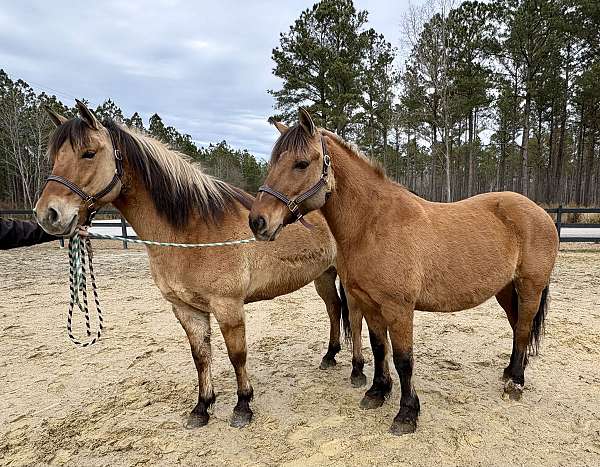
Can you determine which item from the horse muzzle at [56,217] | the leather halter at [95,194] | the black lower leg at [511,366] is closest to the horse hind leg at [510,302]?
the black lower leg at [511,366]

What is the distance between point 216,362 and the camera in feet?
12.3

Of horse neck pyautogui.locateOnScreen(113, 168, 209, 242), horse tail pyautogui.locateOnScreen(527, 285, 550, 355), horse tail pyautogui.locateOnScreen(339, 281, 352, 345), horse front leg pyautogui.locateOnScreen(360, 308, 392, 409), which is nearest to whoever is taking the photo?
horse neck pyautogui.locateOnScreen(113, 168, 209, 242)

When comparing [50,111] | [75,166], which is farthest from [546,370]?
[50,111]

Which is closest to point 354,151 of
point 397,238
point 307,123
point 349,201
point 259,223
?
point 349,201

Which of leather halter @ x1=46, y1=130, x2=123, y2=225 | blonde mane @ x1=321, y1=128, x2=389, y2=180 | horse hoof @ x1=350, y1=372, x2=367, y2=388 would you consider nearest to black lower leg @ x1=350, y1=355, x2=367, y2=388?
horse hoof @ x1=350, y1=372, x2=367, y2=388

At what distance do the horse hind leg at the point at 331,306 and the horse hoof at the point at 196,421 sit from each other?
129 cm

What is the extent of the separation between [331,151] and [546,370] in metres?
2.96

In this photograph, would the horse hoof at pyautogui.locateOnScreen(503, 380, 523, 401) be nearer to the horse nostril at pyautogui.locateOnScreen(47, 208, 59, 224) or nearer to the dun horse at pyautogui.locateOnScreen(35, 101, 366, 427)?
the dun horse at pyautogui.locateOnScreen(35, 101, 366, 427)

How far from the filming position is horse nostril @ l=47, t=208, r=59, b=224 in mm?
1964

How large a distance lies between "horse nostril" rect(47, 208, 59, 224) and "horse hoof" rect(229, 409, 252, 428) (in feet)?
6.01

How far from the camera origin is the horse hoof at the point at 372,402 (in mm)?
2796

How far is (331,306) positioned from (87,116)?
2.64m

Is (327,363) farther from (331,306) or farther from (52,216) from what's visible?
(52,216)

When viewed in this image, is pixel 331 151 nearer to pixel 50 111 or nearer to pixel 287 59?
pixel 50 111
